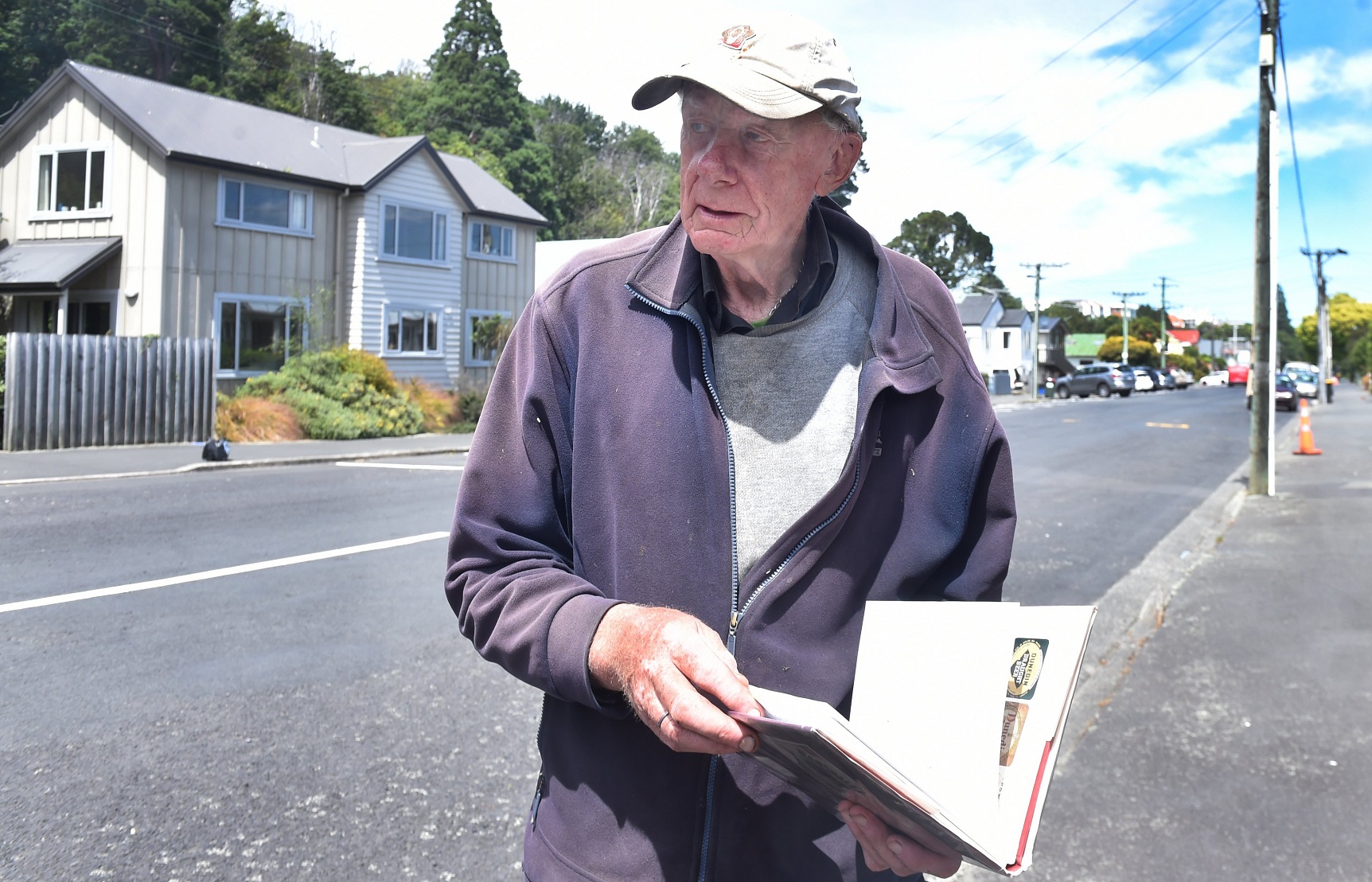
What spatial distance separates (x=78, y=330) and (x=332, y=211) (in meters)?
6.50

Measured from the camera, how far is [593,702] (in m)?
1.65

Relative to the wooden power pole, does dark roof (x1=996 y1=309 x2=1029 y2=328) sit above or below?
above

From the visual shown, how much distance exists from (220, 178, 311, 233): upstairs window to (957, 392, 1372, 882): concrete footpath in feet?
74.6

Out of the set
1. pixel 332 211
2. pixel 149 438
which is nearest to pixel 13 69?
pixel 332 211

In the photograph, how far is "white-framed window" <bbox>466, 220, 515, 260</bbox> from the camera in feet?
106

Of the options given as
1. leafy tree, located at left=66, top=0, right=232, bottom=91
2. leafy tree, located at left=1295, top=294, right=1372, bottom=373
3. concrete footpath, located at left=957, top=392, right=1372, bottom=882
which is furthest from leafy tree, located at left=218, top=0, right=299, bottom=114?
leafy tree, located at left=1295, top=294, right=1372, bottom=373

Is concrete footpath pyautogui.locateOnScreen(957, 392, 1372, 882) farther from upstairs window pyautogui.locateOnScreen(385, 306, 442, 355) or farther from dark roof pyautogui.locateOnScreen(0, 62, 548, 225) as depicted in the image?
upstairs window pyautogui.locateOnScreen(385, 306, 442, 355)

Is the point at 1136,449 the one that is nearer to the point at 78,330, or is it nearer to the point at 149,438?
the point at 149,438

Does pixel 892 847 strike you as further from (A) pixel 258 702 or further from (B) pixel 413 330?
(B) pixel 413 330

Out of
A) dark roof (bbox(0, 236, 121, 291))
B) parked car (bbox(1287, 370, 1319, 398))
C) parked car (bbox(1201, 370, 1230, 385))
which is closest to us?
dark roof (bbox(0, 236, 121, 291))

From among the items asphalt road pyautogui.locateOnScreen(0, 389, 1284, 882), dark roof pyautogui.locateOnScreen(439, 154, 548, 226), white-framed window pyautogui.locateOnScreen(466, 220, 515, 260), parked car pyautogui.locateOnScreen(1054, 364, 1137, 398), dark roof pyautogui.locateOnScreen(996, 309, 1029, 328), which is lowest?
asphalt road pyautogui.locateOnScreen(0, 389, 1284, 882)

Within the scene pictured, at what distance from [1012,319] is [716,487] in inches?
3245

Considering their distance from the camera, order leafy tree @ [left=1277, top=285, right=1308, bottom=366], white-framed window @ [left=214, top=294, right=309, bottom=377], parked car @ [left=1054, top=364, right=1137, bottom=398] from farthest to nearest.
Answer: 1. leafy tree @ [left=1277, top=285, right=1308, bottom=366]
2. parked car @ [left=1054, top=364, right=1137, bottom=398]
3. white-framed window @ [left=214, top=294, right=309, bottom=377]

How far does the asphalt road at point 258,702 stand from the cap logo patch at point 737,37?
2869mm
